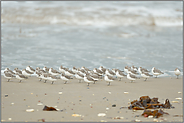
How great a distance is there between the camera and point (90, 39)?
86.2 feet

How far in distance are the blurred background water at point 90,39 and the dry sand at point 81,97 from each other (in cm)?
331

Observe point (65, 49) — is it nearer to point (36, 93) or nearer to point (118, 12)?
point (36, 93)

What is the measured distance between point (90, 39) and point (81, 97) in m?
17.4

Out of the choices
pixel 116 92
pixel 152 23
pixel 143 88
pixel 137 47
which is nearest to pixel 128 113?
pixel 116 92

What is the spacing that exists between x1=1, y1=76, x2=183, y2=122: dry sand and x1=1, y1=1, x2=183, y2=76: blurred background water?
10.9 ft

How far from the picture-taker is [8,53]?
18.4 meters

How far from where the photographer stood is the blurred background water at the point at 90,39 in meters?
16.8

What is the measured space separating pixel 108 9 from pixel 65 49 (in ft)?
98.1

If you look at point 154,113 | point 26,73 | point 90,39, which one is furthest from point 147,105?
point 90,39

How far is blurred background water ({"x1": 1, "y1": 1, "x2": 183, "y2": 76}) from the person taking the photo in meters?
16.8

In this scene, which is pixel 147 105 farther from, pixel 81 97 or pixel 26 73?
pixel 26 73

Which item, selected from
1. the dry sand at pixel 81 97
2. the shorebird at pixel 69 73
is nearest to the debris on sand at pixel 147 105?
the dry sand at pixel 81 97

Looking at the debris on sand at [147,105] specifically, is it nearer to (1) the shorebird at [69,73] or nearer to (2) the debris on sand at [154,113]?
(2) the debris on sand at [154,113]

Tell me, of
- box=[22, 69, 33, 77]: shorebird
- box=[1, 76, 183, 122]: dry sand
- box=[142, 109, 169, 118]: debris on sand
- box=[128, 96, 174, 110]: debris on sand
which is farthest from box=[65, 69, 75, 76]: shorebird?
box=[142, 109, 169, 118]: debris on sand
